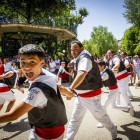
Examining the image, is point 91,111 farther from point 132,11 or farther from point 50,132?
point 132,11

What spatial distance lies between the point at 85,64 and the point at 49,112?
131cm

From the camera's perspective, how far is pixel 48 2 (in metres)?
16.1

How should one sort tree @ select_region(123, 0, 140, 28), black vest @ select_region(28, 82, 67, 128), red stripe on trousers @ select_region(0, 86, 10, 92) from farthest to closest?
1. tree @ select_region(123, 0, 140, 28)
2. red stripe on trousers @ select_region(0, 86, 10, 92)
3. black vest @ select_region(28, 82, 67, 128)

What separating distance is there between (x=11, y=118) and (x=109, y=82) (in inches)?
117

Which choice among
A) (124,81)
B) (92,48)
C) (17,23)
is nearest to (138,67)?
(124,81)

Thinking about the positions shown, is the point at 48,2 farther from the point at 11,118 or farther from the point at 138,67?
the point at 11,118

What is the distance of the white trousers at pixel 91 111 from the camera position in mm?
2627

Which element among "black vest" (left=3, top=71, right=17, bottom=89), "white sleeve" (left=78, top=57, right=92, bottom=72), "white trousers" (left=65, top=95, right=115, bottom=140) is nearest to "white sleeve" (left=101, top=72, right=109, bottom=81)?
"white trousers" (left=65, top=95, right=115, bottom=140)

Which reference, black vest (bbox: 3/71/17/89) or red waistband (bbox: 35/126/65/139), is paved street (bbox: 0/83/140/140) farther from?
red waistband (bbox: 35/126/65/139)

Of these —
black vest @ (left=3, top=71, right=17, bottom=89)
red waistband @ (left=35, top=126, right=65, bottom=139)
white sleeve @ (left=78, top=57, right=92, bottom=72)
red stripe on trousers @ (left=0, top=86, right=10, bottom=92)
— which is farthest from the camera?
black vest @ (left=3, top=71, right=17, bottom=89)

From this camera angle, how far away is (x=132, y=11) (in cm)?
1544

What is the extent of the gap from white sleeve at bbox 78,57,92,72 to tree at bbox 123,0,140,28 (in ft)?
49.8

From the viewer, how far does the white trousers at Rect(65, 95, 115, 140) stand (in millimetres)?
2627

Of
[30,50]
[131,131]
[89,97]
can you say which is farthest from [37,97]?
[131,131]
